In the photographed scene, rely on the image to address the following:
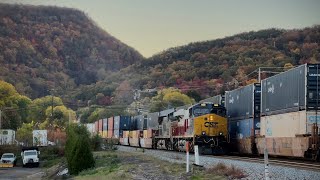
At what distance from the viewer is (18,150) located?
7494 centimetres

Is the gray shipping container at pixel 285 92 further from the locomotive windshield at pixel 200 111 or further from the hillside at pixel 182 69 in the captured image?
the hillside at pixel 182 69

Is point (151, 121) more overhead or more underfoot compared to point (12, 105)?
more underfoot

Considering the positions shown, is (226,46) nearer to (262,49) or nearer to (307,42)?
(262,49)

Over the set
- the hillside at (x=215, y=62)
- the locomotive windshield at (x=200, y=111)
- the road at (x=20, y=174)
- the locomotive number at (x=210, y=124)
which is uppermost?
the hillside at (x=215, y=62)

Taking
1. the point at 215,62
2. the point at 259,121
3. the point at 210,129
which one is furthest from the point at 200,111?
the point at 215,62

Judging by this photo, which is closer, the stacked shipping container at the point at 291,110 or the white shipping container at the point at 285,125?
the stacked shipping container at the point at 291,110

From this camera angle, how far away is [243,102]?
3822 cm

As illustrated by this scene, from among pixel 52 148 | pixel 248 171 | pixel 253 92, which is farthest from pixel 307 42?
pixel 248 171

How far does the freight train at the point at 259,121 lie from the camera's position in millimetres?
26641

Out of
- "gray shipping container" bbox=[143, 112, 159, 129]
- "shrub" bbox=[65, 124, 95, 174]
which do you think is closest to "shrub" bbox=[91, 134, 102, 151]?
"gray shipping container" bbox=[143, 112, 159, 129]

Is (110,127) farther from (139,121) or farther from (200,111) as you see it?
(200,111)

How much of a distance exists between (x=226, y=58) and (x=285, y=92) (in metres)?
114

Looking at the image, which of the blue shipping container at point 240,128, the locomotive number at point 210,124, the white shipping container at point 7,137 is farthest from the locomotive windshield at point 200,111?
the white shipping container at point 7,137

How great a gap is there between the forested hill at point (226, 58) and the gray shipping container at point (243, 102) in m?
66.5
